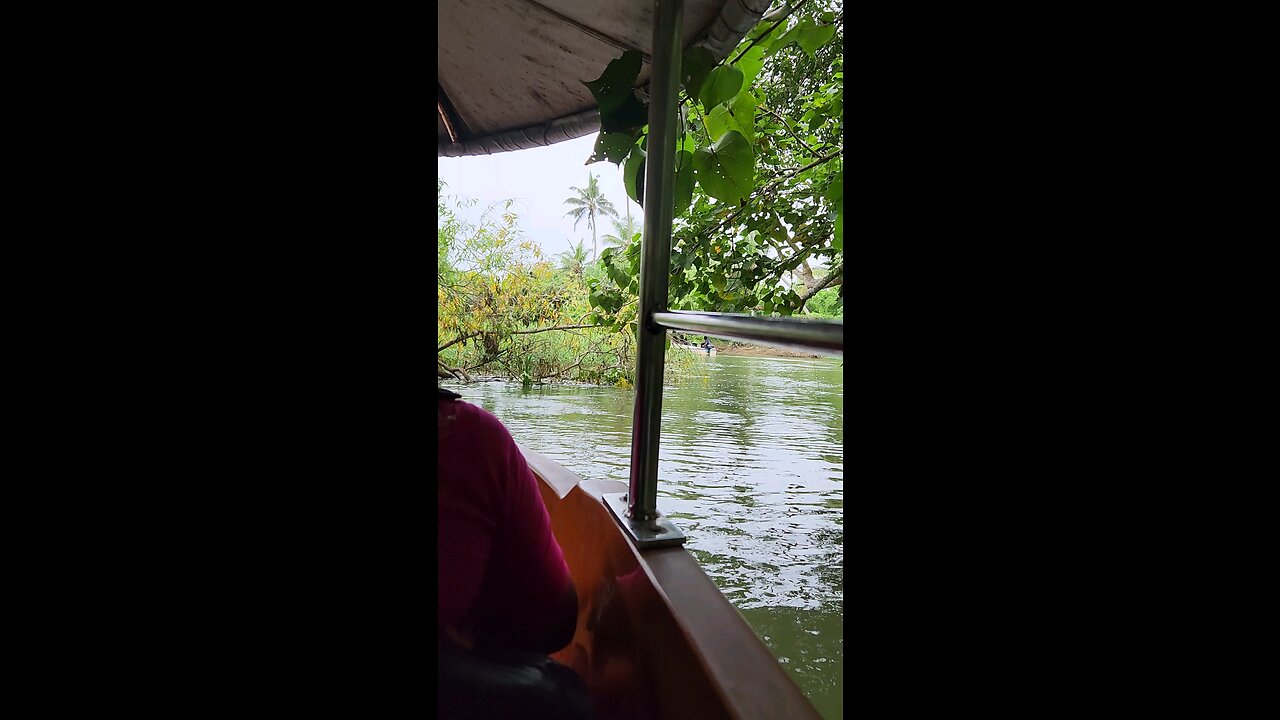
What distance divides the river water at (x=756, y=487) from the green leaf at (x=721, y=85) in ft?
1.41

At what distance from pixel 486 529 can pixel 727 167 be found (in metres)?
0.64

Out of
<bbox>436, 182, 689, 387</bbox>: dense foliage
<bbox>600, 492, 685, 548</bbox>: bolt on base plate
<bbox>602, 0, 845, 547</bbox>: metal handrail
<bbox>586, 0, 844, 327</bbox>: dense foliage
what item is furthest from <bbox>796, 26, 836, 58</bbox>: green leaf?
<bbox>436, 182, 689, 387</bbox>: dense foliage

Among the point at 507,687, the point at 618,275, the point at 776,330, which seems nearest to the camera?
the point at 776,330

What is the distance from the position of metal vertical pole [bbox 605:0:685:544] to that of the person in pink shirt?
0.19 meters

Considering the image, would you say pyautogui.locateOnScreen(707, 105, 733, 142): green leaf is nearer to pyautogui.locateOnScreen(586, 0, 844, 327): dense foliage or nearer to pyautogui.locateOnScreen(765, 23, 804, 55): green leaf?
pyautogui.locateOnScreen(586, 0, 844, 327): dense foliage

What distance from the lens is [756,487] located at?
2955 mm

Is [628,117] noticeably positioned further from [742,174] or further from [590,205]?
[590,205]

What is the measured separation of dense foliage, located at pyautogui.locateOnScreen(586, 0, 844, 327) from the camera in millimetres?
1024

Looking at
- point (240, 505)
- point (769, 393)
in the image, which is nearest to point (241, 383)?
point (240, 505)

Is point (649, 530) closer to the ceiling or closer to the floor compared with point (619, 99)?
closer to the floor

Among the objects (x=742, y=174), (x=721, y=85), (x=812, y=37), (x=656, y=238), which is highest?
(x=812, y=37)

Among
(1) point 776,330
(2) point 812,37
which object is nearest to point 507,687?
(1) point 776,330
